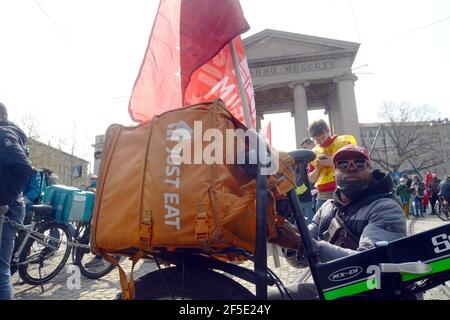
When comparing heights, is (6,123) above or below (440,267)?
above

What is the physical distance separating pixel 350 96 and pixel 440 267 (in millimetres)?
22875

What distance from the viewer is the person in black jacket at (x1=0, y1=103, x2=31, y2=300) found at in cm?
281

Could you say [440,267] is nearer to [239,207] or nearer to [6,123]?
[239,207]

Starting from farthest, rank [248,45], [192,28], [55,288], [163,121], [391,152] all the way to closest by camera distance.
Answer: [391,152]
[248,45]
[55,288]
[192,28]
[163,121]

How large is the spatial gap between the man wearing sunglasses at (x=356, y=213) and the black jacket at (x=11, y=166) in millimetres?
2589

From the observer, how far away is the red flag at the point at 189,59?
218cm

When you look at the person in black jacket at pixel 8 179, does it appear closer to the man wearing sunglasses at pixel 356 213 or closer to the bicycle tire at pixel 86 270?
the bicycle tire at pixel 86 270

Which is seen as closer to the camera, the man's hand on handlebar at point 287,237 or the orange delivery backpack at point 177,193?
the orange delivery backpack at point 177,193

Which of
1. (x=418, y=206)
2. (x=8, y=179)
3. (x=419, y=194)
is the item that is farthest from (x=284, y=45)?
(x=8, y=179)

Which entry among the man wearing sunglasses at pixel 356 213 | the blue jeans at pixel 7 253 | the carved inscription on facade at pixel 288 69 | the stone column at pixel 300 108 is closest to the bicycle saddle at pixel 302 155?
the man wearing sunglasses at pixel 356 213

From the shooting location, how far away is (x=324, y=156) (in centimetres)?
411

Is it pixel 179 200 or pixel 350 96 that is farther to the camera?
pixel 350 96
